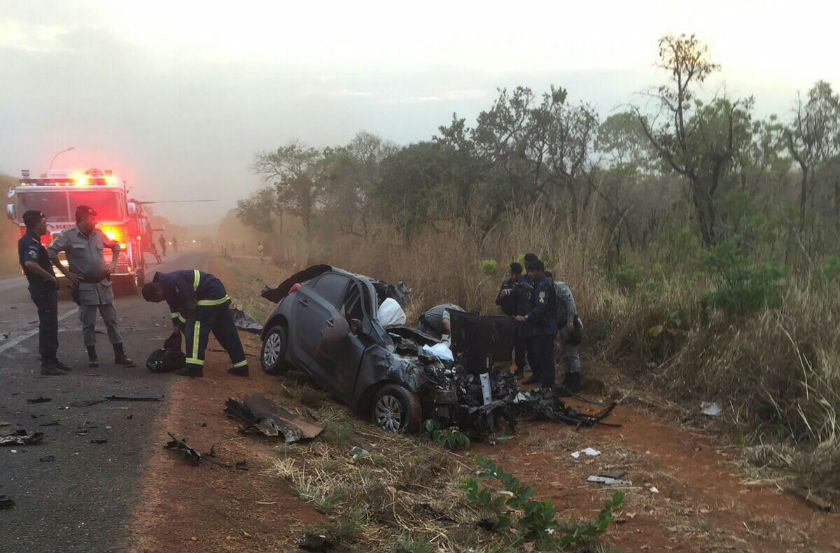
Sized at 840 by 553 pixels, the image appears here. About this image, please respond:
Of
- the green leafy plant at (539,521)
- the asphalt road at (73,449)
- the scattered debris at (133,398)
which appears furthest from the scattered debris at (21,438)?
the green leafy plant at (539,521)

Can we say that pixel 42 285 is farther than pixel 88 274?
No

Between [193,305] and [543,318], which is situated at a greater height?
[193,305]

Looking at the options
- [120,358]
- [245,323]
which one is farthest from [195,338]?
[245,323]

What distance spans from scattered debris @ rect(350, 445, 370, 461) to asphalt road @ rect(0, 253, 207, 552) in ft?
5.83

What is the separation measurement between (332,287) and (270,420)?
2622 millimetres

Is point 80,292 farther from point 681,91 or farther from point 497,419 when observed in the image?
point 681,91

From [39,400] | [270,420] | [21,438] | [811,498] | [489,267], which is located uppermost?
[489,267]

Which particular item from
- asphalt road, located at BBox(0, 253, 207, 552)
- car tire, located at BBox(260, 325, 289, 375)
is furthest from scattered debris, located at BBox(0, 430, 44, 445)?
car tire, located at BBox(260, 325, 289, 375)

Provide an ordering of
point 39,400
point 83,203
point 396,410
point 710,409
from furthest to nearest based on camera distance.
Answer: point 83,203 → point 710,409 → point 396,410 → point 39,400

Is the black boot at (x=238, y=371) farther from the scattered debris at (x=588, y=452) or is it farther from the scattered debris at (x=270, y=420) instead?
the scattered debris at (x=588, y=452)

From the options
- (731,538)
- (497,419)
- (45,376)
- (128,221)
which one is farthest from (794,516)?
(128,221)

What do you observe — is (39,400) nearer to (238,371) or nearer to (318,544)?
(238,371)

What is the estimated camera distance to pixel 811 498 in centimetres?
564

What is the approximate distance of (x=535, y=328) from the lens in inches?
361
